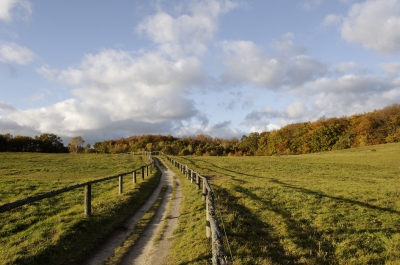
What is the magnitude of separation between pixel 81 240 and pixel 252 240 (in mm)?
5546

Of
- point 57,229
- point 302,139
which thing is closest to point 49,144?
point 302,139

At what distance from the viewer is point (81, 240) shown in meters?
9.07

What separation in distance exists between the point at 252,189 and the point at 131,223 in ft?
29.4

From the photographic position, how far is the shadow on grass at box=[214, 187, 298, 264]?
24.5 ft

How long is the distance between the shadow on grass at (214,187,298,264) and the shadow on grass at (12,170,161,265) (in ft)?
14.4

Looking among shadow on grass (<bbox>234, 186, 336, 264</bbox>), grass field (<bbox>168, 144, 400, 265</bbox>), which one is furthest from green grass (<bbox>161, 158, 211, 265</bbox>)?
shadow on grass (<bbox>234, 186, 336, 264</bbox>)

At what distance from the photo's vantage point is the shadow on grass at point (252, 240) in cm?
747

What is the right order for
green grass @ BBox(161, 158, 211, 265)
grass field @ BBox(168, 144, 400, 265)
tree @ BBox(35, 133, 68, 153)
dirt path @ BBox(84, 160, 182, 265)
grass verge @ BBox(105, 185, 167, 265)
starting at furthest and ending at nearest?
tree @ BBox(35, 133, 68, 153) < grass verge @ BBox(105, 185, 167, 265) < dirt path @ BBox(84, 160, 182, 265) < grass field @ BBox(168, 144, 400, 265) < green grass @ BBox(161, 158, 211, 265)

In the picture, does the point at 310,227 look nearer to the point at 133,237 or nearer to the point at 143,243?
the point at 143,243

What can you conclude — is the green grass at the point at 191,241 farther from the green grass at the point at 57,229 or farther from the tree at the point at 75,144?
the tree at the point at 75,144

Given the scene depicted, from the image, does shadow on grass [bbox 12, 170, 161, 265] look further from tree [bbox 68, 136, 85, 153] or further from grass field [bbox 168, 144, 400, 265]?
tree [bbox 68, 136, 85, 153]

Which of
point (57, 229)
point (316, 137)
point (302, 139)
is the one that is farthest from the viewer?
point (302, 139)

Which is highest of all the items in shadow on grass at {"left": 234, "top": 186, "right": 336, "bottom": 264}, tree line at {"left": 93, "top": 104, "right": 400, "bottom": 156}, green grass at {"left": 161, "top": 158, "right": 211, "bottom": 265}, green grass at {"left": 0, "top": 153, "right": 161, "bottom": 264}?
tree line at {"left": 93, "top": 104, "right": 400, "bottom": 156}

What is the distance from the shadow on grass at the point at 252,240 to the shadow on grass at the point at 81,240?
173 inches
